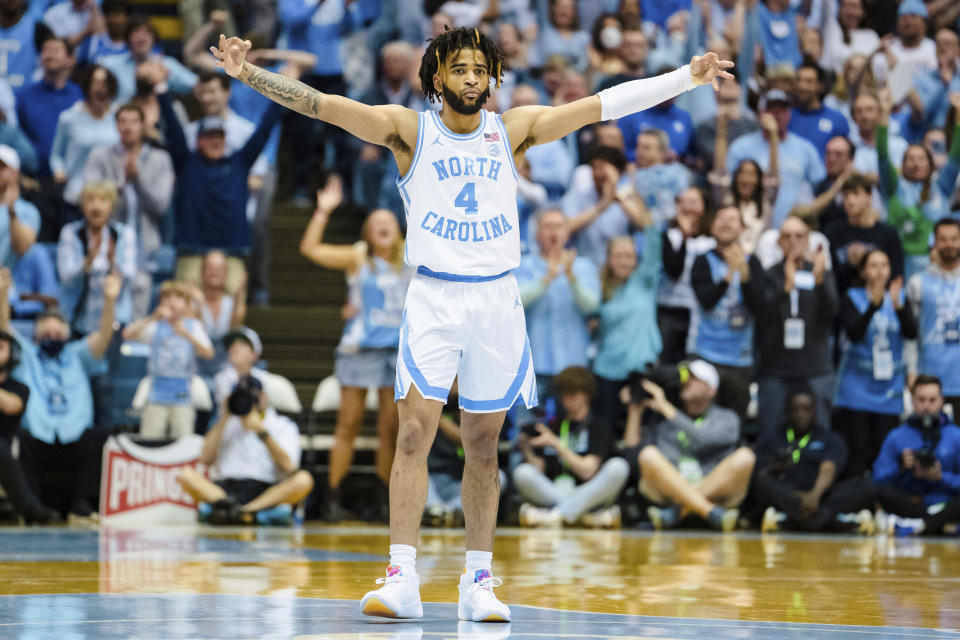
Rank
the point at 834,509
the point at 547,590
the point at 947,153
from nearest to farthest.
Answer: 1. the point at 547,590
2. the point at 834,509
3. the point at 947,153

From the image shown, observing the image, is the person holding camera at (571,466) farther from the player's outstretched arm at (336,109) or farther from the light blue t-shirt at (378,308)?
the player's outstretched arm at (336,109)

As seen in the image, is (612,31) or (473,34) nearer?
(473,34)

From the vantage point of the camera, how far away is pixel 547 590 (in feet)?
23.3

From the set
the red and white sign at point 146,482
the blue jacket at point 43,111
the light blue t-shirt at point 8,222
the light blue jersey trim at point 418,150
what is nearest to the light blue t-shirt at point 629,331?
the red and white sign at point 146,482

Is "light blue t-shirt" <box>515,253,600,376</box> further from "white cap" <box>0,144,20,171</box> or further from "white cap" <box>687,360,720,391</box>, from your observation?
"white cap" <box>0,144,20,171</box>

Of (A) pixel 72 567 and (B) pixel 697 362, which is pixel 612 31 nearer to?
(B) pixel 697 362

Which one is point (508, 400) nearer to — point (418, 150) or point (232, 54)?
point (418, 150)

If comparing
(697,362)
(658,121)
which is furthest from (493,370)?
(658,121)

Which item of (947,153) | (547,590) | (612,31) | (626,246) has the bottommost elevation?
(547,590)

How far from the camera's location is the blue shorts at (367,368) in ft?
39.5

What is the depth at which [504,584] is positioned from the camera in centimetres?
736

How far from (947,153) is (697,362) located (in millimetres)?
3677

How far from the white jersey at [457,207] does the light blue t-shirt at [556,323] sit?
613 cm

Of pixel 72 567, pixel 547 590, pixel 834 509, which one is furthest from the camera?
pixel 834 509
